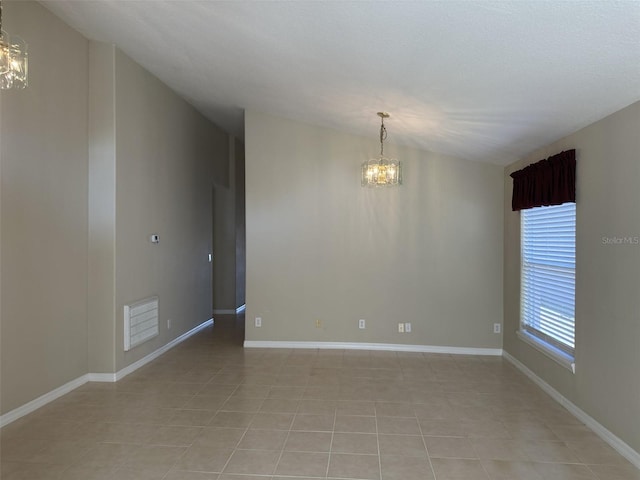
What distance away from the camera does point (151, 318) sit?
185 inches

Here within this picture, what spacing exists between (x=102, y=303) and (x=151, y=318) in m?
0.75

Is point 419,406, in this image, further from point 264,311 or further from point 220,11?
point 220,11

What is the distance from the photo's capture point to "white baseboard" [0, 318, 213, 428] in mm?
3117

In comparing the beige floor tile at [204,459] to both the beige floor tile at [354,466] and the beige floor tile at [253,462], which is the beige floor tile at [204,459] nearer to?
the beige floor tile at [253,462]

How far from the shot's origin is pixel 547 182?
145 inches

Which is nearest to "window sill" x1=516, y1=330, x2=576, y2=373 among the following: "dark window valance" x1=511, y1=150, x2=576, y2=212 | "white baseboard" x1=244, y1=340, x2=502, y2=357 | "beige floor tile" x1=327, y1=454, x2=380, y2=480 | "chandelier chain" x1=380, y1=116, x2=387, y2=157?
"white baseboard" x1=244, y1=340, x2=502, y2=357

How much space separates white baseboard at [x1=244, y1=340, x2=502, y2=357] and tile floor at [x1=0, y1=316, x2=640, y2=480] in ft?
1.92

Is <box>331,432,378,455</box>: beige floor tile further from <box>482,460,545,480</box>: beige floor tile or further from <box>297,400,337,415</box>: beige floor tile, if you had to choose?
<box>482,460,545,480</box>: beige floor tile

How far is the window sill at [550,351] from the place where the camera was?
3398 millimetres

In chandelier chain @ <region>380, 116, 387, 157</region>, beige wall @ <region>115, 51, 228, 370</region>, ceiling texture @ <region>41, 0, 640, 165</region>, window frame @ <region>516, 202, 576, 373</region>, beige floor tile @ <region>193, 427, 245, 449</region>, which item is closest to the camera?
ceiling texture @ <region>41, 0, 640, 165</region>

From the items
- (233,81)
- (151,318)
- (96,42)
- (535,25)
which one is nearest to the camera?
(535,25)

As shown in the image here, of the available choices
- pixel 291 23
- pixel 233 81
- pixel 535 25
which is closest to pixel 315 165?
pixel 233 81

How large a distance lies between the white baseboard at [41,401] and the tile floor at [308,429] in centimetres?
6

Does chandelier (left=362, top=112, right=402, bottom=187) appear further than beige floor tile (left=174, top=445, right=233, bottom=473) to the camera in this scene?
Yes
